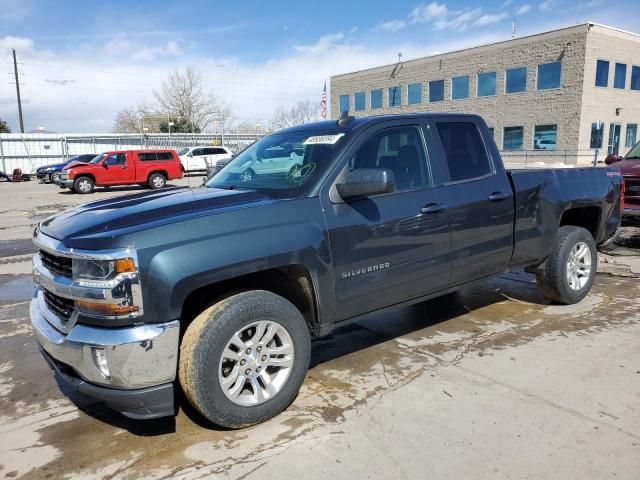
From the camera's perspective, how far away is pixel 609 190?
5.66 metres

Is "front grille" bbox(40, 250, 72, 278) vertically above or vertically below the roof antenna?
below

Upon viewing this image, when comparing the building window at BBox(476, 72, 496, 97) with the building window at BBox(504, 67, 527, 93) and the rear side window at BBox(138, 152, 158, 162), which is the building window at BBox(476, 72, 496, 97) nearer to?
the building window at BBox(504, 67, 527, 93)

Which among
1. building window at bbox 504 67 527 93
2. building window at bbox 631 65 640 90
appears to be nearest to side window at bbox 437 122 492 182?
building window at bbox 504 67 527 93

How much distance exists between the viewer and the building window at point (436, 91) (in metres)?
40.2

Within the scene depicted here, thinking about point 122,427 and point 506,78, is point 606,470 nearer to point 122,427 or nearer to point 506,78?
point 122,427

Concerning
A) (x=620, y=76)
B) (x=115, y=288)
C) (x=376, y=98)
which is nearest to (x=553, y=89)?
(x=620, y=76)

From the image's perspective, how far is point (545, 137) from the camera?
3359cm

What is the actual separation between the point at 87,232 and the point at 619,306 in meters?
5.17

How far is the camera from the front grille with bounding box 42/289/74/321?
296 centimetres

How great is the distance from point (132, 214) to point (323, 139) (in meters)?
1.52

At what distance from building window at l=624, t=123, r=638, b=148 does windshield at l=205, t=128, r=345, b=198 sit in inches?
1447

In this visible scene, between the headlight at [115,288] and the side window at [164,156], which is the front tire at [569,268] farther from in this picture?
the side window at [164,156]

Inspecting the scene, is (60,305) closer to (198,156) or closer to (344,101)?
(198,156)

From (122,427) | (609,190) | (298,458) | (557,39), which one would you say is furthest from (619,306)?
(557,39)
